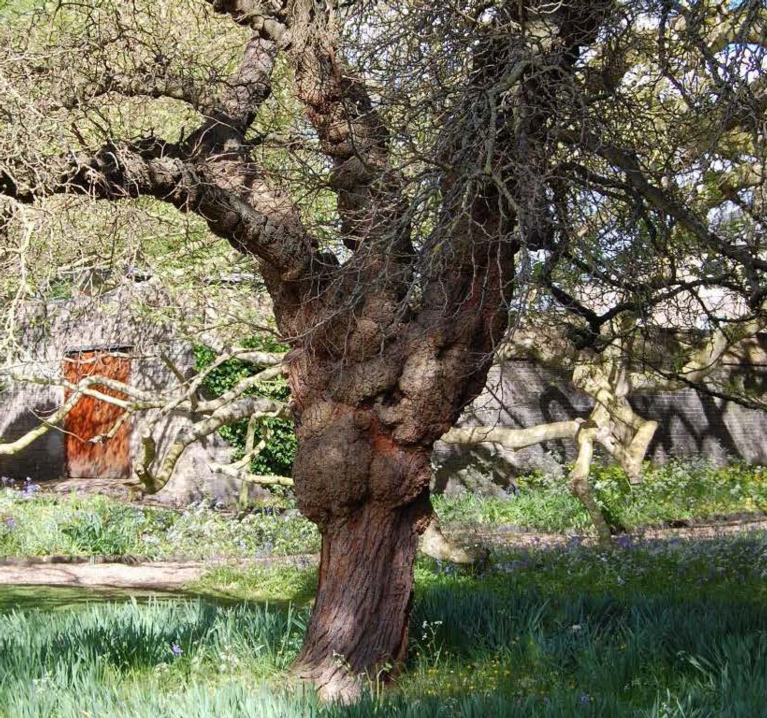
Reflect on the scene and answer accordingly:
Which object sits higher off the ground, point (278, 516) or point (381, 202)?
point (381, 202)

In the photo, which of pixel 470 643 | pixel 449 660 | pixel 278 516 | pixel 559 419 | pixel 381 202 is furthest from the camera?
pixel 559 419

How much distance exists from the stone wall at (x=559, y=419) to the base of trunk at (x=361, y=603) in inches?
322

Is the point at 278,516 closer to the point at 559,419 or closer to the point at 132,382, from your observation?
the point at 132,382

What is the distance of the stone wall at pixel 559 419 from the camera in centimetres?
1605

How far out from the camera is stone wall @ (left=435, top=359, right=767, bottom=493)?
52.6 ft

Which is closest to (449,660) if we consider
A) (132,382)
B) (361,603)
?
(361,603)

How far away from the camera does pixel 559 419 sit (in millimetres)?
17266

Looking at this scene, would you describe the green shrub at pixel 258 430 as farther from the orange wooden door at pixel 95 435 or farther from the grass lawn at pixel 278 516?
the orange wooden door at pixel 95 435

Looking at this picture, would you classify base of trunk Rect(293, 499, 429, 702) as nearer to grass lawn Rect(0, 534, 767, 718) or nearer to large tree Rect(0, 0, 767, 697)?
large tree Rect(0, 0, 767, 697)

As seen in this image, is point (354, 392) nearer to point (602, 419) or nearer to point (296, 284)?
point (296, 284)

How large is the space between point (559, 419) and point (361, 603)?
39.8ft

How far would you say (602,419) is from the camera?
14867 mm

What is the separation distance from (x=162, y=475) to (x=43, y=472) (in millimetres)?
6628

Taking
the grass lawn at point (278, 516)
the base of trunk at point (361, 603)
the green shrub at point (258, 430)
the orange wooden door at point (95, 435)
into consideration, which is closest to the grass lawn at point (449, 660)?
the base of trunk at point (361, 603)
